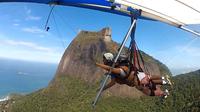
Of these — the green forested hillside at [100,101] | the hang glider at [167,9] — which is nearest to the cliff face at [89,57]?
the green forested hillside at [100,101]

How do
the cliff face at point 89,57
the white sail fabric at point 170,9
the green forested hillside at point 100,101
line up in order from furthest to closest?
1. the cliff face at point 89,57
2. the green forested hillside at point 100,101
3. the white sail fabric at point 170,9

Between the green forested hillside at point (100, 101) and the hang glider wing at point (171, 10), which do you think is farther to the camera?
the green forested hillside at point (100, 101)

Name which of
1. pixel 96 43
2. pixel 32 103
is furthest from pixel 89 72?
pixel 32 103

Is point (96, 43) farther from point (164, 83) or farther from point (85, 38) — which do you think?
point (164, 83)

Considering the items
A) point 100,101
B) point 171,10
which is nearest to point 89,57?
point 100,101

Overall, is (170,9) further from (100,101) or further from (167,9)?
(100,101)

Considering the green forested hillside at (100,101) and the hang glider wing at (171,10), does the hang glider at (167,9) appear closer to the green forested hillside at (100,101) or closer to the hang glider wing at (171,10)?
the hang glider wing at (171,10)
